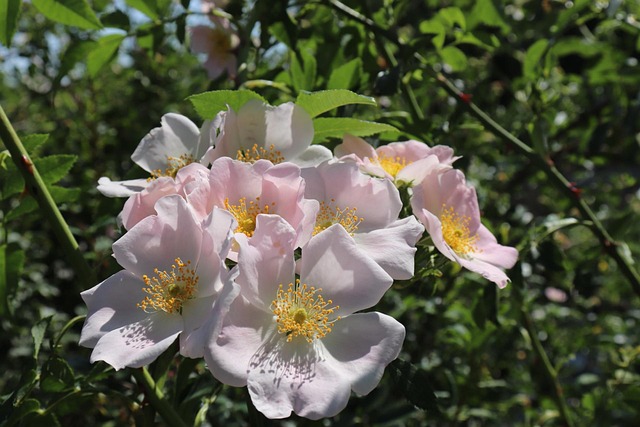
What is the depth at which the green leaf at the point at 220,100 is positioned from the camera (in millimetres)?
1035

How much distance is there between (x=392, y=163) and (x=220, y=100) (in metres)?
0.31

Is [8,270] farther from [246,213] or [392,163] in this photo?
[392,163]

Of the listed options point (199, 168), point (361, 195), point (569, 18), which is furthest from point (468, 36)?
point (199, 168)

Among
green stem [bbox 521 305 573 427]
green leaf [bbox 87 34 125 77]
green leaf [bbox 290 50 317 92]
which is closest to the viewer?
green leaf [bbox 290 50 317 92]

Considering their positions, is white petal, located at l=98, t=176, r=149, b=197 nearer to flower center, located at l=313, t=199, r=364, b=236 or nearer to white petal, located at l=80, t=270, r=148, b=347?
white petal, located at l=80, t=270, r=148, b=347

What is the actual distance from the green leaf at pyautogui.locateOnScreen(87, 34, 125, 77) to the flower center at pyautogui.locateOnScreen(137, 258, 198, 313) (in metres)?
0.74

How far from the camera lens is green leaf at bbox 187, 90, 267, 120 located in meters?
1.04

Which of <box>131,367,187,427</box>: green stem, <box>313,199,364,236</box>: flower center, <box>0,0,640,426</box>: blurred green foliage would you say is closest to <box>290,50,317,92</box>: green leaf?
<box>0,0,640,426</box>: blurred green foliage

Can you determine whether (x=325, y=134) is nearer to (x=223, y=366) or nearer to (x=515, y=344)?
(x=223, y=366)

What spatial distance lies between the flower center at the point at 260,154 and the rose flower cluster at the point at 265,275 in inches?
0.7

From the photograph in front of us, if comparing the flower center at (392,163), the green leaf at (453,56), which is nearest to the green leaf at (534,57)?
the green leaf at (453,56)

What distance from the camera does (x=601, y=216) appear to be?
2730mm

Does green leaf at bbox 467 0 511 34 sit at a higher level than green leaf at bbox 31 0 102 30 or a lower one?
lower

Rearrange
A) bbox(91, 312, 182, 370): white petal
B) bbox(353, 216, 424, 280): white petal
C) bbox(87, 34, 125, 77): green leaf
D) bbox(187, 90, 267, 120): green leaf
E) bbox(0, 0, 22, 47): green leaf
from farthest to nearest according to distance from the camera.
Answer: bbox(87, 34, 125, 77): green leaf < bbox(0, 0, 22, 47): green leaf < bbox(187, 90, 267, 120): green leaf < bbox(353, 216, 424, 280): white petal < bbox(91, 312, 182, 370): white petal
